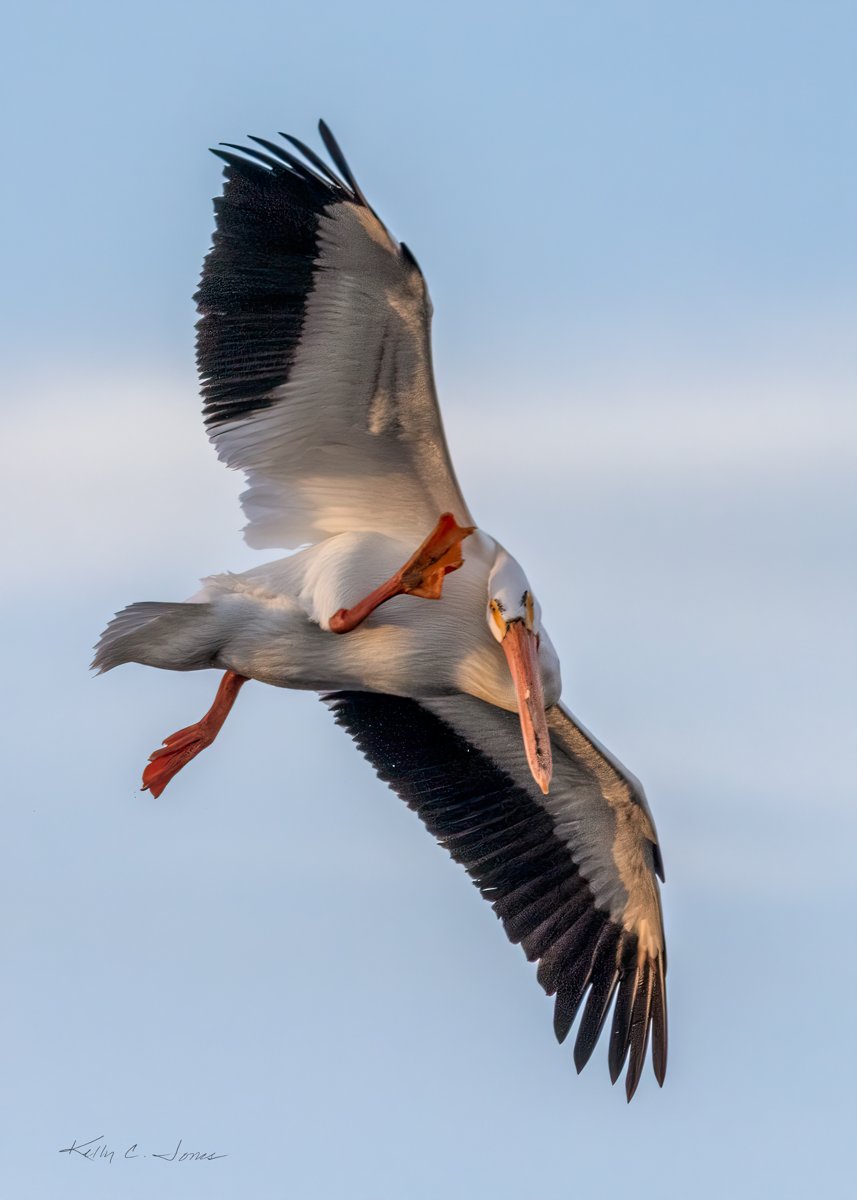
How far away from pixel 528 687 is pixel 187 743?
238cm

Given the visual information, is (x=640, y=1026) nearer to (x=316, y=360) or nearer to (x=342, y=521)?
(x=342, y=521)

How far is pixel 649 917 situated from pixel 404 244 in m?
4.27

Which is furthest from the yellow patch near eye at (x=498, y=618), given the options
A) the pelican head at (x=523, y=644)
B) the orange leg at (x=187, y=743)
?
the orange leg at (x=187, y=743)

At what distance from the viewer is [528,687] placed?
973 centimetres

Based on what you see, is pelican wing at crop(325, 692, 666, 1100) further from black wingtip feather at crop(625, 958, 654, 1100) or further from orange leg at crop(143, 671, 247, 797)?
orange leg at crop(143, 671, 247, 797)

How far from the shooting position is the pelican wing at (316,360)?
957cm

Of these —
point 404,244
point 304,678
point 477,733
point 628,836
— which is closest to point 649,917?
point 628,836

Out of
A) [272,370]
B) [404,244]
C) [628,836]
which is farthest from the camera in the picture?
[628,836]

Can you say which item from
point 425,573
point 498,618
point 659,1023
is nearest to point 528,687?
point 498,618

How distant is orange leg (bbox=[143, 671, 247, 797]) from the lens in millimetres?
11125

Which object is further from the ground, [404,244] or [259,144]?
[259,144]

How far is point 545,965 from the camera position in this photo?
11.4 metres

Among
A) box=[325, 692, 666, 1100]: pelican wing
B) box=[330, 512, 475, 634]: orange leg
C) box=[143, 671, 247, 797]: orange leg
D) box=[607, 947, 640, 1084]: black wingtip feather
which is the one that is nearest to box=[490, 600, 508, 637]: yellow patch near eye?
box=[330, 512, 475, 634]: orange leg

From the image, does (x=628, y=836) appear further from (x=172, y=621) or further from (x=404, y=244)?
(x=404, y=244)
